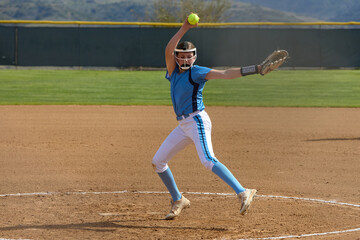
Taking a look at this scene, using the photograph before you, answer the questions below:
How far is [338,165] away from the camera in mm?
9672

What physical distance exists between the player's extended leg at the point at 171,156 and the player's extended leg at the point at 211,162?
0.79 feet

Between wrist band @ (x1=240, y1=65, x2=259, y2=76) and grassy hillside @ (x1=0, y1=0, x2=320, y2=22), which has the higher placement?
wrist band @ (x1=240, y1=65, x2=259, y2=76)

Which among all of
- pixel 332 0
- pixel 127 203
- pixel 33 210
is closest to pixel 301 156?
pixel 127 203

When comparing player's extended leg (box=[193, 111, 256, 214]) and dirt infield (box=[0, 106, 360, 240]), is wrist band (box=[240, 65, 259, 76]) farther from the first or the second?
dirt infield (box=[0, 106, 360, 240])

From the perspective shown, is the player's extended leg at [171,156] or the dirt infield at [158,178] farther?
the player's extended leg at [171,156]

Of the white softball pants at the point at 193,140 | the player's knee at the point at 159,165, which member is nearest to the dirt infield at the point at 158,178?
the player's knee at the point at 159,165

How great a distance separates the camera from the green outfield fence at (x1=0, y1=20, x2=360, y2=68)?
96.9ft

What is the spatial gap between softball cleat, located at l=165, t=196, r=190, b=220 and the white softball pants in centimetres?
39

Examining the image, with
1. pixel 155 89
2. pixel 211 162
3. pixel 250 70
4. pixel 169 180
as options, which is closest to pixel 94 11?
pixel 155 89

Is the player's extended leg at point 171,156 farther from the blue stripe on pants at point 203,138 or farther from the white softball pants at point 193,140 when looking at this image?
the blue stripe on pants at point 203,138

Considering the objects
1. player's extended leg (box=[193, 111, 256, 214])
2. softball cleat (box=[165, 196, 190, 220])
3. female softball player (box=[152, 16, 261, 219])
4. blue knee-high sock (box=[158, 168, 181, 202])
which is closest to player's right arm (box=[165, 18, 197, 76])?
female softball player (box=[152, 16, 261, 219])

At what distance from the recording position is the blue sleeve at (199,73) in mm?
6129

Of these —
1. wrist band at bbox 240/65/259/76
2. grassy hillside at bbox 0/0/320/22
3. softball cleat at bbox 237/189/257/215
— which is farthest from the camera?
grassy hillside at bbox 0/0/320/22

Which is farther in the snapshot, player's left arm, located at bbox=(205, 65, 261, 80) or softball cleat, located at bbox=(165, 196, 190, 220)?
softball cleat, located at bbox=(165, 196, 190, 220)
